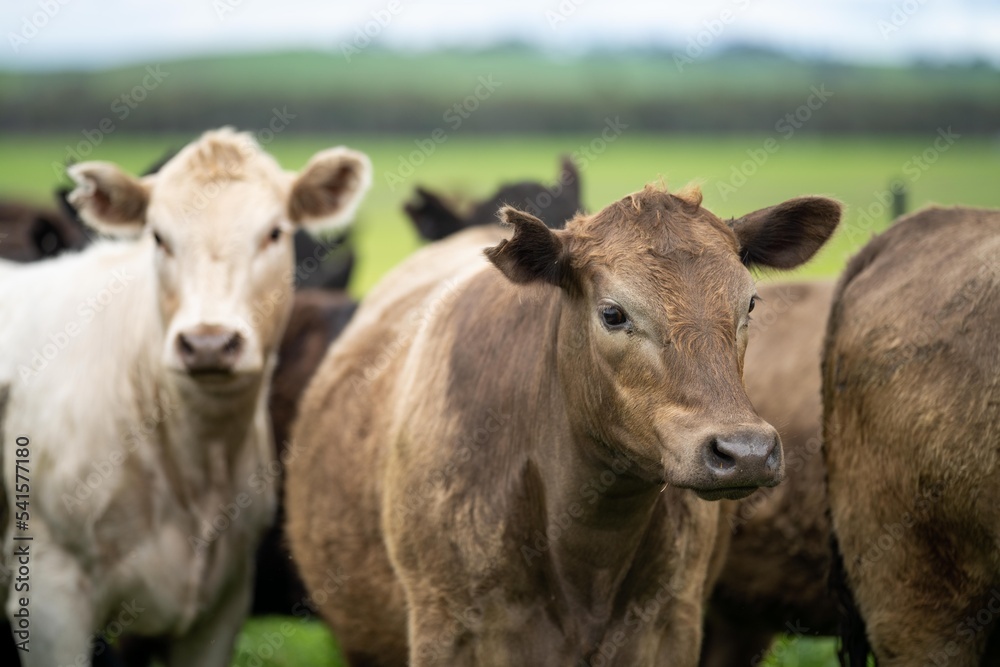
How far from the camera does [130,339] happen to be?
5574mm

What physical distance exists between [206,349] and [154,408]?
79cm

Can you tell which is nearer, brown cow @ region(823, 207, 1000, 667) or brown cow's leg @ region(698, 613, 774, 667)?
brown cow @ region(823, 207, 1000, 667)

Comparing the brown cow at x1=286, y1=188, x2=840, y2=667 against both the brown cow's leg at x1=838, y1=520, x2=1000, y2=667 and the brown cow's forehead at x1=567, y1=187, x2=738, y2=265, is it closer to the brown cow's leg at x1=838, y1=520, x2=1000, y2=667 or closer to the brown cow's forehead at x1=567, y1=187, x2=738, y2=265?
the brown cow's forehead at x1=567, y1=187, x2=738, y2=265

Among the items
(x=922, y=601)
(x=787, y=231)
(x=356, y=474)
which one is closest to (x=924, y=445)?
(x=922, y=601)

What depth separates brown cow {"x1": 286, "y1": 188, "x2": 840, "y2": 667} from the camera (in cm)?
357

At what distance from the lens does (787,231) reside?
416cm

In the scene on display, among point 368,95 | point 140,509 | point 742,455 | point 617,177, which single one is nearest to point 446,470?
point 742,455

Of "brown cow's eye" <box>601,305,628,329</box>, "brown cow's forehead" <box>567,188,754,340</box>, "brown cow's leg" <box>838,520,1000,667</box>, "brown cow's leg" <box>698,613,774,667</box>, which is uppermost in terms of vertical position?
"brown cow's forehead" <box>567,188,754,340</box>

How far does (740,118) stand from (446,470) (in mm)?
44181

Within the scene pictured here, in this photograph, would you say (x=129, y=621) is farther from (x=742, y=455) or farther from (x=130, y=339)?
(x=742, y=455)

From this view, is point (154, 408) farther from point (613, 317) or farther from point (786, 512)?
point (786, 512)

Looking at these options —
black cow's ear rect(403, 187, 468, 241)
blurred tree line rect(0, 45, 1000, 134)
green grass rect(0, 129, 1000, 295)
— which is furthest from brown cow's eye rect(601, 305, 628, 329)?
blurred tree line rect(0, 45, 1000, 134)

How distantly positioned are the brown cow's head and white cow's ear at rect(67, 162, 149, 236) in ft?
7.95

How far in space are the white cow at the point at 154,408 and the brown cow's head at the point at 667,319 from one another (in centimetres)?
168
